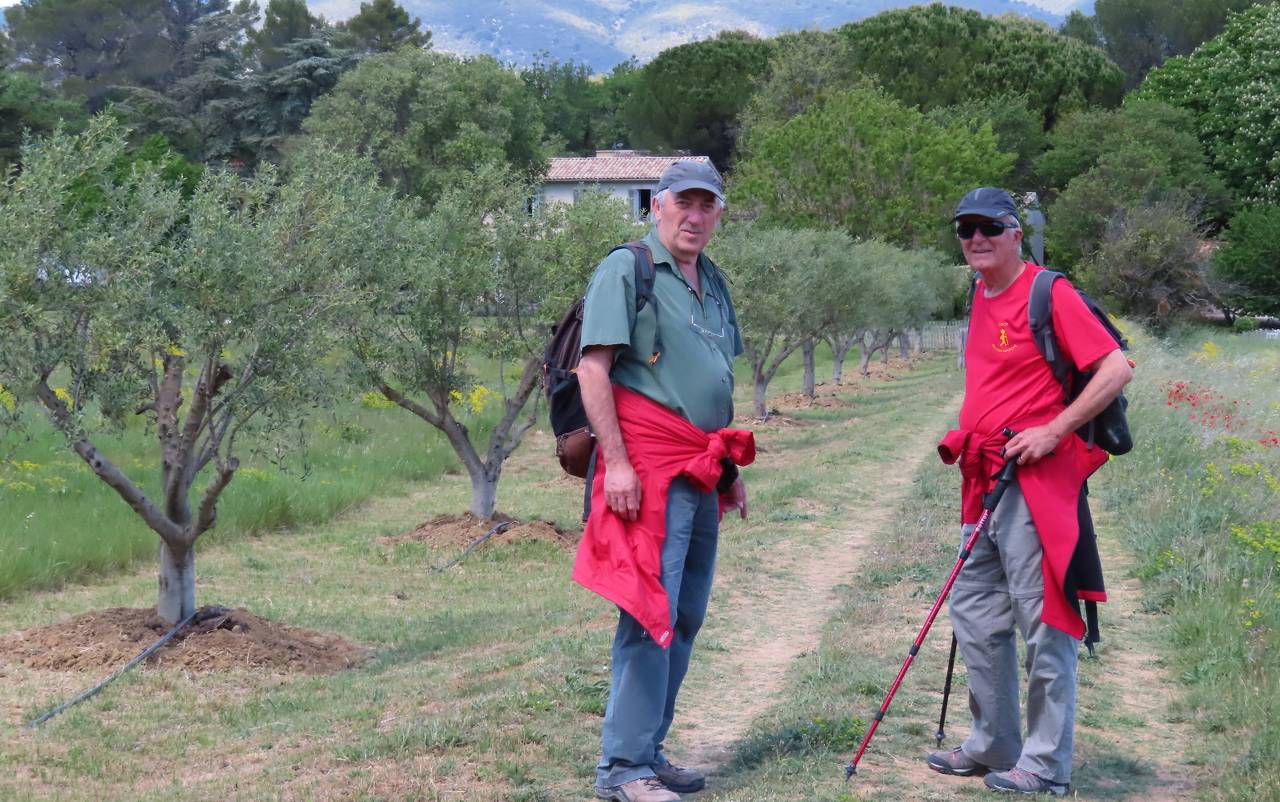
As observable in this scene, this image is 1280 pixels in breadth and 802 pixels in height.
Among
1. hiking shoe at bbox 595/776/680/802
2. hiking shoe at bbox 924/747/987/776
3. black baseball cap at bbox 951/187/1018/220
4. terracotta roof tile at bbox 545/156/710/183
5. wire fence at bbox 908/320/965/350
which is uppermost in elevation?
terracotta roof tile at bbox 545/156/710/183

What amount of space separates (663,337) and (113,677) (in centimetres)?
521

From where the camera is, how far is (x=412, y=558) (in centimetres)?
1402

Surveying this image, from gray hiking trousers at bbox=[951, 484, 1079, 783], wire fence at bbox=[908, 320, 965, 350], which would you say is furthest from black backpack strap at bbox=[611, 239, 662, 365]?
wire fence at bbox=[908, 320, 965, 350]

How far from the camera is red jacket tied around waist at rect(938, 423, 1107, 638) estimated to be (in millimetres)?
5012

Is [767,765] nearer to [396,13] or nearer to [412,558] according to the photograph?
[412,558]

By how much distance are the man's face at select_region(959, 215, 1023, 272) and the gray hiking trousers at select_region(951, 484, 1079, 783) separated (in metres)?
0.84

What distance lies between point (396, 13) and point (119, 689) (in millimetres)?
77334

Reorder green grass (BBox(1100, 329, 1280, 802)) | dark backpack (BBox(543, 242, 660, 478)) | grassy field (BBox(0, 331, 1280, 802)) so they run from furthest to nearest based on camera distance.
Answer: green grass (BBox(1100, 329, 1280, 802)) → grassy field (BBox(0, 331, 1280, 802)) → dark backpack (BBox(543, 242, 660, 478))

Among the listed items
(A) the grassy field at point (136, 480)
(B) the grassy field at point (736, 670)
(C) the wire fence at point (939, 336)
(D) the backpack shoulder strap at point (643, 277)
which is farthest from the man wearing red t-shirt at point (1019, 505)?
(C) the wire fence at point (939, 336)

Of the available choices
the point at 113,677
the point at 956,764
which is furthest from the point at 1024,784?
the point at 113,677

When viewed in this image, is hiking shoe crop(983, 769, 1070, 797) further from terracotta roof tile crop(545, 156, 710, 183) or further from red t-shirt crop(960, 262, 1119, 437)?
terracotta roof tile crop(545, 156, 710, 183)

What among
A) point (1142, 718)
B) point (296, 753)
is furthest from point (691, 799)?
point (1142, 718)

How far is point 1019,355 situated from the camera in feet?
17.0

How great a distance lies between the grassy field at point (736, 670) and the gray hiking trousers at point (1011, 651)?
27 cm
